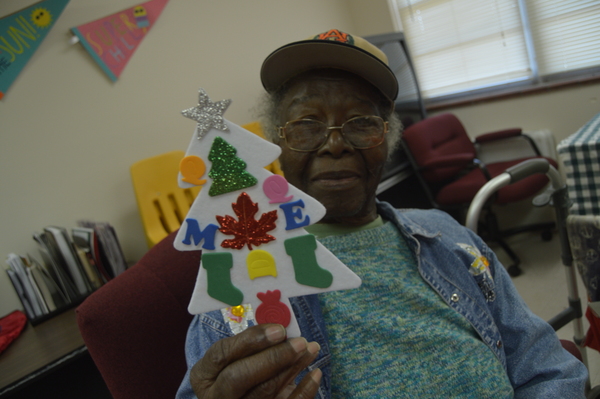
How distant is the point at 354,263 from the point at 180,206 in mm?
1426

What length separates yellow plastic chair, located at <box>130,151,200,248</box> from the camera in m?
2.08

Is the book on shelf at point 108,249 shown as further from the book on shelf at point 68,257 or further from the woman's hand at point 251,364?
the woman's hand at point 251,364

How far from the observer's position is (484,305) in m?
0.97

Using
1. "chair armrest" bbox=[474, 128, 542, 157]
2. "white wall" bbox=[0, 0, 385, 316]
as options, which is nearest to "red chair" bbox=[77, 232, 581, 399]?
"white wall" bbox=[0, 0, 385, 316]

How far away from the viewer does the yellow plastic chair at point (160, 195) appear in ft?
6.81

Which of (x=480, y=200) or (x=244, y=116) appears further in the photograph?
(x=244, y=116)

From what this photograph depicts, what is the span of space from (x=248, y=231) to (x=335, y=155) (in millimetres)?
331

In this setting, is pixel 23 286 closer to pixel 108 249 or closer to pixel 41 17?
pixel 108 249

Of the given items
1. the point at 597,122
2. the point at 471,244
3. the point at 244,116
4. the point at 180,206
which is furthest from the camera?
the point at 244,116

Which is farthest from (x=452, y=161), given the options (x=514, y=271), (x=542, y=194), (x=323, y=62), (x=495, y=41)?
(x=323, y=62)

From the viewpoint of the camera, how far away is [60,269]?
177 cm

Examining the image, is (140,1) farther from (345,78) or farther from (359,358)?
(359,358)

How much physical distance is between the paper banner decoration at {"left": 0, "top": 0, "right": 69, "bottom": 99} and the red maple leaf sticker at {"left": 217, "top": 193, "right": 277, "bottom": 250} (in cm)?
178

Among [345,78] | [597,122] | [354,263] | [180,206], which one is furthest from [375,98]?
[180,206]
